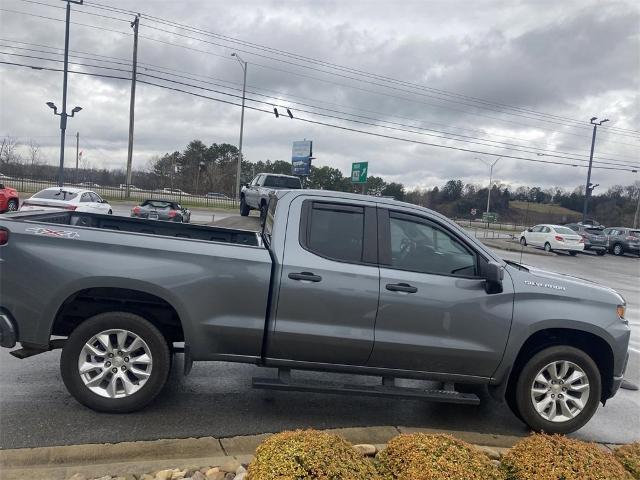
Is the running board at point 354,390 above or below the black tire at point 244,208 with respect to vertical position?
below

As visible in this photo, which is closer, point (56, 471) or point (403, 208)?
point (56, 471)

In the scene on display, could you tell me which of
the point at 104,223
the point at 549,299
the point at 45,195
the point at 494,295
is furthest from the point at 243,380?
the point at 45,195

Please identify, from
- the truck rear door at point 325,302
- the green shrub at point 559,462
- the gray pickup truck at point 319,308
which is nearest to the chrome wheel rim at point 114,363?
the gray pickup truck at point 319,308

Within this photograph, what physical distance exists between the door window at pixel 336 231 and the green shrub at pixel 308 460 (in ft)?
5.61

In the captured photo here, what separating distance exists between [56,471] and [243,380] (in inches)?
90.7

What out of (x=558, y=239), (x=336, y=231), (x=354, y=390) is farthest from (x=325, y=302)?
(x=558, y=239)

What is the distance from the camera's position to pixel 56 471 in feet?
9.64

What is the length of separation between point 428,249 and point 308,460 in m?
2.30

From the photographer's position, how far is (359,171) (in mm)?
35594

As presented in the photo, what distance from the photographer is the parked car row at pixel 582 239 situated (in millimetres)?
28078

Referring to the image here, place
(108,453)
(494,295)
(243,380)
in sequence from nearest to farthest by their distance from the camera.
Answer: (108,453) → (494,295) → (243,380)

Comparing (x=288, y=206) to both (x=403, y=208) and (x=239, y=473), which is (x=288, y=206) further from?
(x=239, y=473)

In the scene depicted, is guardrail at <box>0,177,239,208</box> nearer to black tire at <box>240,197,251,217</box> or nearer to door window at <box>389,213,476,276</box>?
black tire at <box>240,197,251,217</box>

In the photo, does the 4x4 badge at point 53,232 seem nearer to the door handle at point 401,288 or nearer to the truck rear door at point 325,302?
the truck rear door at point 325,302
